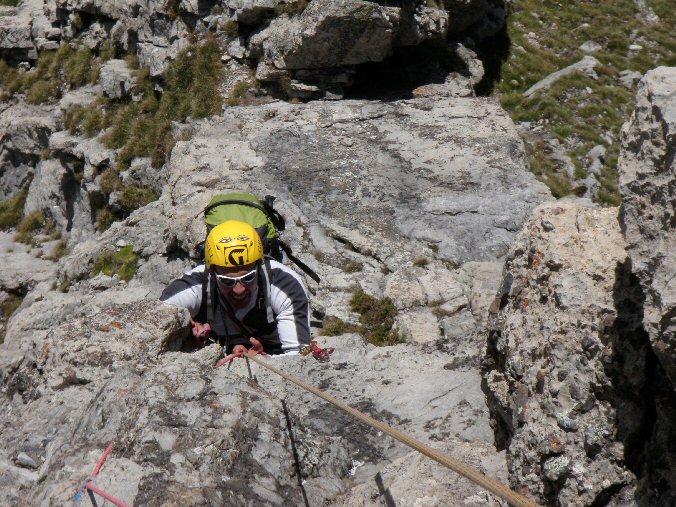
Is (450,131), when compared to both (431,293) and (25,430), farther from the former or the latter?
(25,430)

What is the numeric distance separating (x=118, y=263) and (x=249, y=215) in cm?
404

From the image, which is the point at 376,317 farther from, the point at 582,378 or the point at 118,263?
the point at 582,378

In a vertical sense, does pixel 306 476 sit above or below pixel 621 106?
above

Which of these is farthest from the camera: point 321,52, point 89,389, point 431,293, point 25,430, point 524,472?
point 321,52

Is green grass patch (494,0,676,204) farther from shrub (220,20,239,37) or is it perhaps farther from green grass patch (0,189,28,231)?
green grass patch (0,189,28,231)

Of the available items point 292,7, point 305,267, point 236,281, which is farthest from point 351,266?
point 292,7

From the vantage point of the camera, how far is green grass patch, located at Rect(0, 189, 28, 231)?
24.0 meters

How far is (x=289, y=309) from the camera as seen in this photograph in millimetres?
9445

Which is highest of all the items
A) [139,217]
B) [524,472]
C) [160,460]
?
[524,472]

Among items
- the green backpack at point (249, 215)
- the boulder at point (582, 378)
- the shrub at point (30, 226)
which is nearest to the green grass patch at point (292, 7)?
the green backpack at point (249, 215)

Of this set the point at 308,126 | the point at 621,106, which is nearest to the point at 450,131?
the point at 308,126

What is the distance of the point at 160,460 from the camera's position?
5.12 m

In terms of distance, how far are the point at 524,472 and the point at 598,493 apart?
21.6 inches

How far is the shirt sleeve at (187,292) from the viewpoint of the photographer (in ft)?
29.5
